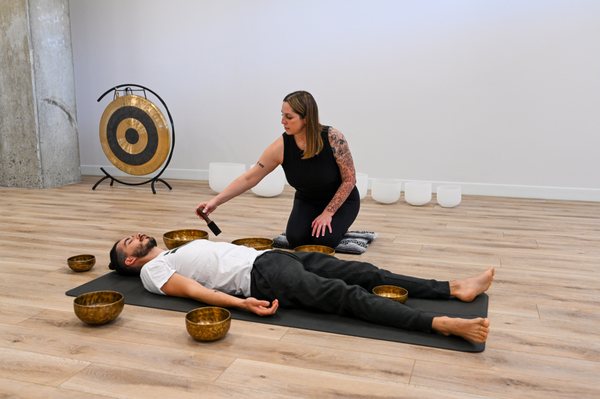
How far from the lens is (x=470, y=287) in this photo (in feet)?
6.91

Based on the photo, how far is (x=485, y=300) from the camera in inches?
83.7

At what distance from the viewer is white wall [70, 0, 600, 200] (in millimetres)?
4309

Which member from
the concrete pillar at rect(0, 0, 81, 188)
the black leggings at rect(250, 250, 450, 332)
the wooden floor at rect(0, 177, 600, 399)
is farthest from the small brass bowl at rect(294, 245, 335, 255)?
the concrete pillar at rect(0, 0, 81, 188)

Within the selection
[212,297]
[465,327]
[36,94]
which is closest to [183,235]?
[212,297]

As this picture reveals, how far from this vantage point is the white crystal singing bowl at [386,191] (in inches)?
162

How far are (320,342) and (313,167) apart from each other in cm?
115

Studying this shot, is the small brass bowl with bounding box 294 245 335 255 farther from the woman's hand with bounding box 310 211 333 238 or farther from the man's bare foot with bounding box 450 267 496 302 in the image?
the man's bare foot with bounding box 450 267 496 302

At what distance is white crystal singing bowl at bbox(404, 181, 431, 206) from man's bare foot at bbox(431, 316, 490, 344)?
7.73ft

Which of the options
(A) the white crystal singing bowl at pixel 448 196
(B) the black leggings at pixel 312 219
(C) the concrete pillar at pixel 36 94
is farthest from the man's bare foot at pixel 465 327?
(C) the concrete pillar at pixel 36 94

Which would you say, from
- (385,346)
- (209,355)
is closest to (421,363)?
(385,346)

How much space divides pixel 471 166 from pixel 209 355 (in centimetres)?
334

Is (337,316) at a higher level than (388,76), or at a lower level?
lower

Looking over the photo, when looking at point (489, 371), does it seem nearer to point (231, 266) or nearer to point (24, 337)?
point (231, 266)

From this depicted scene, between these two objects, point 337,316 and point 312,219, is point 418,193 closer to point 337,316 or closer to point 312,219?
point 312,219
